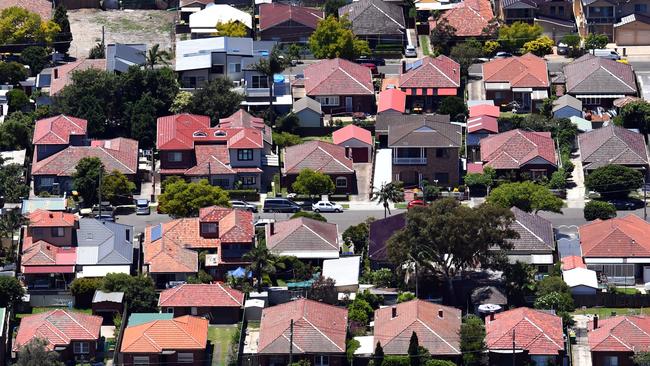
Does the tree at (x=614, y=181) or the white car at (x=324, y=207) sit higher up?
the tree at (x=614, y=181)

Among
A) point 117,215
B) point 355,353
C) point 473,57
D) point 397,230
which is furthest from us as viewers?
point 473,57

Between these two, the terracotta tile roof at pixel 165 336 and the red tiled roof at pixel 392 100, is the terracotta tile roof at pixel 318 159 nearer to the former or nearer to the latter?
the red tiled roof at pixel 392 100

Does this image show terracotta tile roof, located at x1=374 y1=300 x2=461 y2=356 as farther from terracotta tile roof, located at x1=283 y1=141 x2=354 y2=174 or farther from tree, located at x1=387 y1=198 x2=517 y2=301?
terracotta tile roof, located at x1=283 y1=141 x2=354 y2=174

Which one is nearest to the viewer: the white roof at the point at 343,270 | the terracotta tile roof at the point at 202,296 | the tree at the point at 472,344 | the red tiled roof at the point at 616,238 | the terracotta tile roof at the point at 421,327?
the tree at the point at 472,344

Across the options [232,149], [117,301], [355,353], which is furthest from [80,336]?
[232,149]

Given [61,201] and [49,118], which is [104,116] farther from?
[61,201]

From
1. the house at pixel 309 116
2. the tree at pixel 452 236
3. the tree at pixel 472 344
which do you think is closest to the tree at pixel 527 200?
the tree at pixel 452 236

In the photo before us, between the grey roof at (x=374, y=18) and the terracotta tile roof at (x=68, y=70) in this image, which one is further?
the grey roof at (x=374, y=18)
